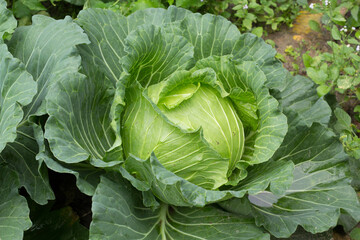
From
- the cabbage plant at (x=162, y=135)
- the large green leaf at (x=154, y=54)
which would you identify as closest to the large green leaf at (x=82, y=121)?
the cabbage plant at (x=162, y=135)

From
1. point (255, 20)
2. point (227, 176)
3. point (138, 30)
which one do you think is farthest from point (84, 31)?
point (255, 20)

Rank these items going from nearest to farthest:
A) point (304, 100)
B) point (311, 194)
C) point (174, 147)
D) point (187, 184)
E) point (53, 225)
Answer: point (187, 184) → point (174, 147) → point (311, 194) → point (53, 225) → point (304, 100)

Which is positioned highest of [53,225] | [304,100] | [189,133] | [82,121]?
[189,133]

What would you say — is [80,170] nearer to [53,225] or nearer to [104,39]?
[53,225]

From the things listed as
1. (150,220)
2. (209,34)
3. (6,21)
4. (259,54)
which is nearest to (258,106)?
(259,54)

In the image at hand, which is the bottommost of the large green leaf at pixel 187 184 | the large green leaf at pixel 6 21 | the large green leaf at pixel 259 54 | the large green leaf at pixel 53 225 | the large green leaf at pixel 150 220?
the large green leaf at pixel 53 225

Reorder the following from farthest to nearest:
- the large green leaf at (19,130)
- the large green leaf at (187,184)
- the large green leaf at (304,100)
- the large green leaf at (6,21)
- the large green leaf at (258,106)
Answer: the large green leaf at (304,100), the large green leaf at (6,21), the large green leaf at (258,106), the large green leaf at (19,130), the large green leaf at (187,184)

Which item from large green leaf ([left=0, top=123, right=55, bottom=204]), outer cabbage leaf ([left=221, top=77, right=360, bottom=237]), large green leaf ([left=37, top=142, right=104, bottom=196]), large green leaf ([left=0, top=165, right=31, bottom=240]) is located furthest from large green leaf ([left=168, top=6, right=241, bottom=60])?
large green leaf ([left=0, top=165, right=31, bottom=240])

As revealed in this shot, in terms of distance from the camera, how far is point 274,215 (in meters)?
2.41

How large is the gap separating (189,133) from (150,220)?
23.7 inches

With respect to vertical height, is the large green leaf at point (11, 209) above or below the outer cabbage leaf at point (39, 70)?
below

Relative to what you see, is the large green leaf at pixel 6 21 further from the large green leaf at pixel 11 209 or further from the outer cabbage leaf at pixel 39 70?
Result: the large green leaf at pixel 11 209

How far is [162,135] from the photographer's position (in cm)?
210

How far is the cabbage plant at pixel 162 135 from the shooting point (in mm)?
2047
